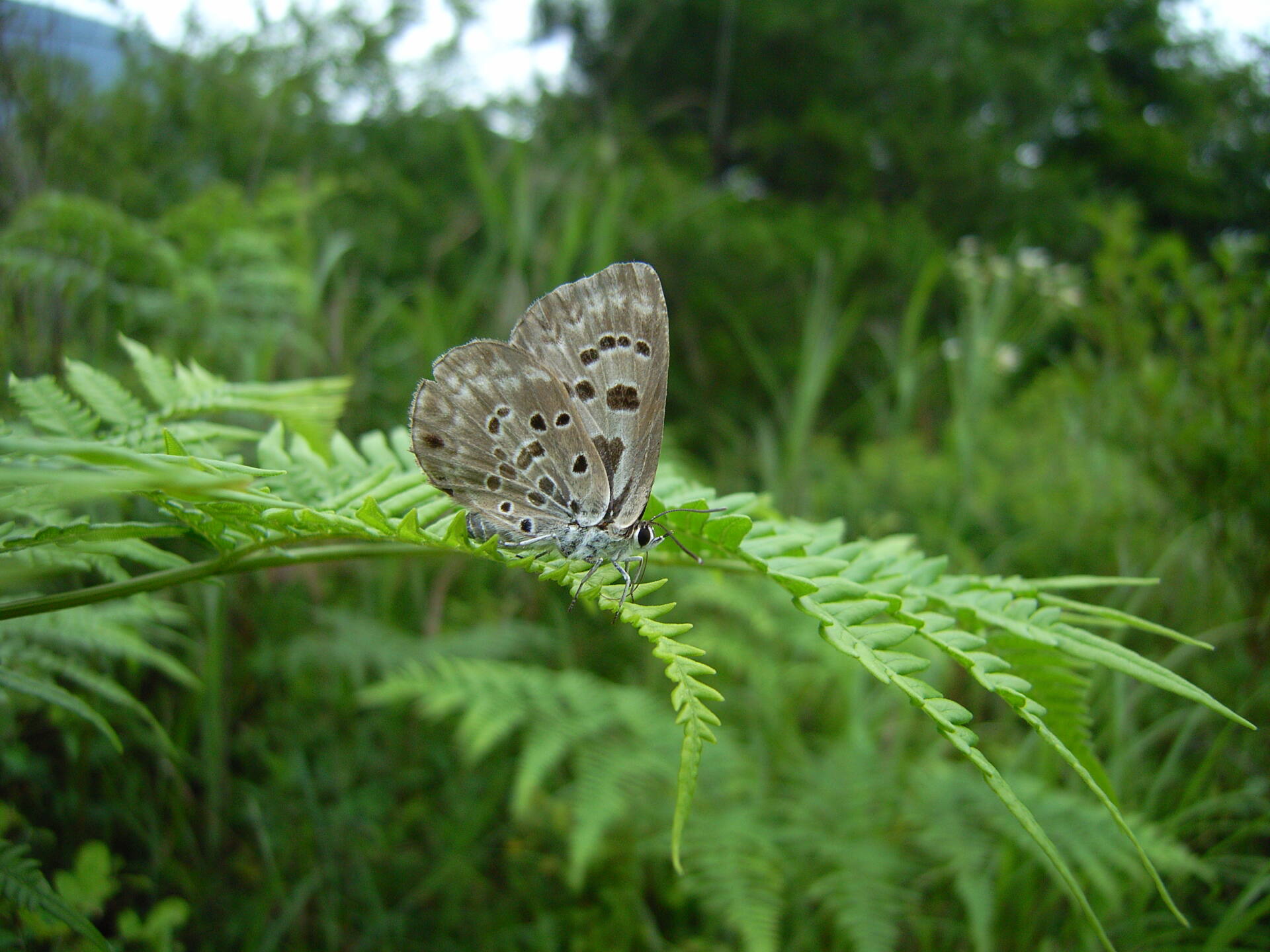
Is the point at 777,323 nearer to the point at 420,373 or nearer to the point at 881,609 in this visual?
the point at 420,373

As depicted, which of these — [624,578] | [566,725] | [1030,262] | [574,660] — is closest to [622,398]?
[624,578]

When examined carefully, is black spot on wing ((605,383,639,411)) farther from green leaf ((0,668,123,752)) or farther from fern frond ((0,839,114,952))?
fern frond ((0,839,114,952))

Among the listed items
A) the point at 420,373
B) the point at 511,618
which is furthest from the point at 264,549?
the point at 420,373

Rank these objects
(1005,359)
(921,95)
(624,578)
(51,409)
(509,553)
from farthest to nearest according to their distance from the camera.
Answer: (921,95), (1005,359), (624,578), (509,553), (51,409)

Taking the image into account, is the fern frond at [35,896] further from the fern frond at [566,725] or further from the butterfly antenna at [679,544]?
the fern frond at [566,725]

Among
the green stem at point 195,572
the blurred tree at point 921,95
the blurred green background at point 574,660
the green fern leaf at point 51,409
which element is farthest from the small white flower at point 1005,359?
the blurred tree at point 921,95

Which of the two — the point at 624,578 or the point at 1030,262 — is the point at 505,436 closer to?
the point at 624,578
